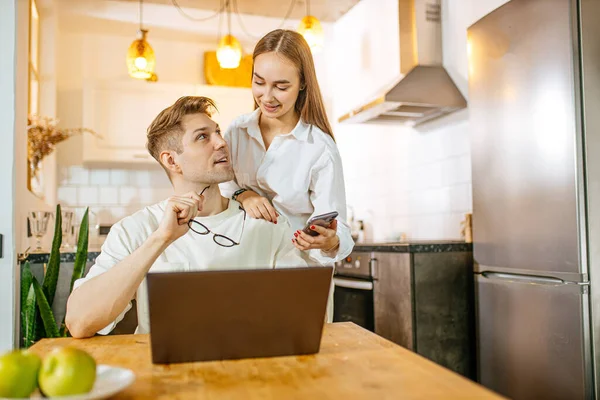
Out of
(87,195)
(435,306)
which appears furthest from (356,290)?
(87,195)

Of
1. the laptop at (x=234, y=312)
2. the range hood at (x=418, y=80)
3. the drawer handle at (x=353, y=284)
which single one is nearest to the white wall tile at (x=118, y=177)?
the range hood at (x=418, y=80)

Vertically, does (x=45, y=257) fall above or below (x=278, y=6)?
below

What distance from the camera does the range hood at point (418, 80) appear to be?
11.2 ft

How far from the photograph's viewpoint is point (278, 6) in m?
4.66

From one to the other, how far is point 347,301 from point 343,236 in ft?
5.91

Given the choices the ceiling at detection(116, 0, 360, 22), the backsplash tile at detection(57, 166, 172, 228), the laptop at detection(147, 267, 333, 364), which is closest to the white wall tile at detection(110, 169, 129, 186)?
the backsplash tile at detection(57, 166, 172, 228)

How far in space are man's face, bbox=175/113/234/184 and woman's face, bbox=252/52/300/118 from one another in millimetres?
193

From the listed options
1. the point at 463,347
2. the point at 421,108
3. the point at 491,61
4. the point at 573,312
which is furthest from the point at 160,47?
the point at 573,312

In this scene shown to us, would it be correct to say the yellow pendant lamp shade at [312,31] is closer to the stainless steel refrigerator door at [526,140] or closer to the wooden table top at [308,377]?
the stainless steel refrigerator door at [526,140]

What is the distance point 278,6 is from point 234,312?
402cm

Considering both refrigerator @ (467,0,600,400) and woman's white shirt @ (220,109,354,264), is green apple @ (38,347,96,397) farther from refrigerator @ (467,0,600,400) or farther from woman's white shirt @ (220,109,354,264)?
refrigerator @ (467,0,600,400)

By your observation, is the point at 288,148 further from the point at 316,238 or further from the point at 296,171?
the point at 316,238

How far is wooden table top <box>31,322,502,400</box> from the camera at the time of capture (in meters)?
0.89

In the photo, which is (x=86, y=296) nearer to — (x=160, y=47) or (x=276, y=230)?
(x=276, y=230)
